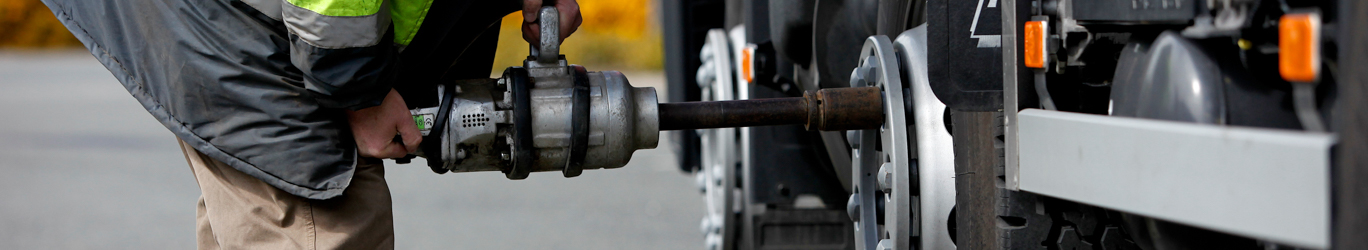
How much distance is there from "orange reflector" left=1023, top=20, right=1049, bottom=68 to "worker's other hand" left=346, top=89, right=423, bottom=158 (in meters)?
0.98

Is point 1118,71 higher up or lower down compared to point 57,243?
higher up

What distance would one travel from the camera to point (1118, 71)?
1.48m

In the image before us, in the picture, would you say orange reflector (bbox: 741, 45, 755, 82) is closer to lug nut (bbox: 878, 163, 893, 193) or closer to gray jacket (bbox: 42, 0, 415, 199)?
lug nut (bbox: 878, 163, 893, 193)

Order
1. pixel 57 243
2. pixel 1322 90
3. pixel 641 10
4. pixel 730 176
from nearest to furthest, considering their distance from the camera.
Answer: pixel 1322 90 → pixel 730 176 → pixel 57 243 → pixel 641 10

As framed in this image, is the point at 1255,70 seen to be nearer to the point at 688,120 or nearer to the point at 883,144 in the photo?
the point at 883,144

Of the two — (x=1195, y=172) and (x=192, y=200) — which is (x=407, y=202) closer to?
(x=192, y=200)

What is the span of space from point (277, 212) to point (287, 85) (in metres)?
0.28

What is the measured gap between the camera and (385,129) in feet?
6.54

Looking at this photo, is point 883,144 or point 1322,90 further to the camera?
point 883,144

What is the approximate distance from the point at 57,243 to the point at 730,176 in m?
2.83

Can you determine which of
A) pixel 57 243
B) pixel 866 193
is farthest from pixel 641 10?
pixel 866 193

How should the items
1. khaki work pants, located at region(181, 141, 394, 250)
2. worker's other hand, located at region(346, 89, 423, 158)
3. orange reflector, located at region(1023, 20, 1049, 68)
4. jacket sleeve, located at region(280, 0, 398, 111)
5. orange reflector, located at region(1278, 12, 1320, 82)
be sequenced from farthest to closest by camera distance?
khaki work pants, located at region(181, 141, 394, 250) < worker's other hand, located at region(346, 89, 423, 158) < jacket sleeve, located at region(280, 0, 398, 111) < orange reflector, located at region(1023, 20, 1049, 68) < orange reflector, located at region(1278, 12, 1320, 82)

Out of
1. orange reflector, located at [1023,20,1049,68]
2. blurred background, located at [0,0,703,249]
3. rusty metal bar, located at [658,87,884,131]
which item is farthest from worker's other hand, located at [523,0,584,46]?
Result: blurred background, located at [0,0,703,249]

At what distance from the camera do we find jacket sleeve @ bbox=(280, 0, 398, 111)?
5.74ft
